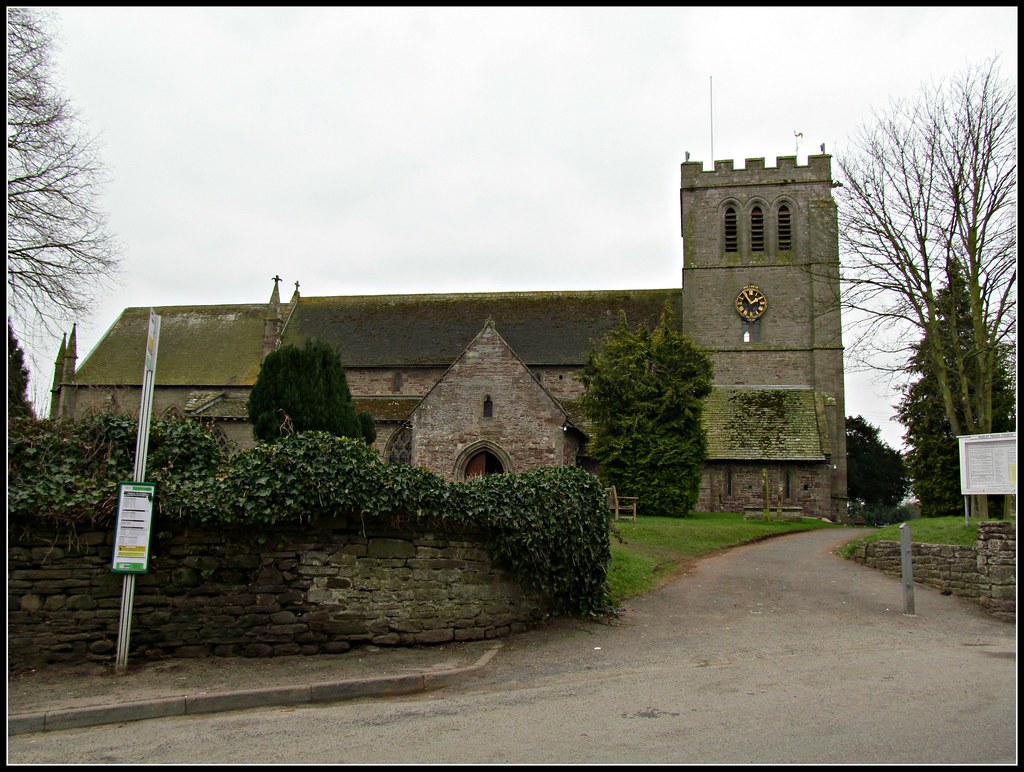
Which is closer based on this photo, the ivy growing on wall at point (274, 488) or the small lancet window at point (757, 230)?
the ivy growing on wall at point (274, 488)

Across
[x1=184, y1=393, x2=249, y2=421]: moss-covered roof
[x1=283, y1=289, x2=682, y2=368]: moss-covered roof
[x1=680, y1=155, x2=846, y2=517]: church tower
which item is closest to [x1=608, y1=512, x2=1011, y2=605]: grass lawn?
[x1=680, y1=155, x2=846, y2=517]: church tower

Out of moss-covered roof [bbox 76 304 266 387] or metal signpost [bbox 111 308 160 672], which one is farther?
moss-covered roof [bbox 76 304 266 387]

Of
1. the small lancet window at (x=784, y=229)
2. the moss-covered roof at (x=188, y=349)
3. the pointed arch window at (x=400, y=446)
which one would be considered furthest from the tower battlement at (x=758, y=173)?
the moss-covered roof at (x=188, y=349)

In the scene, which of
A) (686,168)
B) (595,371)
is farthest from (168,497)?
(686,168)

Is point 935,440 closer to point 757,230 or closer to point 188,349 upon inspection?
point 757,230

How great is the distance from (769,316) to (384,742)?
32.6 meters

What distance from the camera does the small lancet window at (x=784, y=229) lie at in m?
36.7

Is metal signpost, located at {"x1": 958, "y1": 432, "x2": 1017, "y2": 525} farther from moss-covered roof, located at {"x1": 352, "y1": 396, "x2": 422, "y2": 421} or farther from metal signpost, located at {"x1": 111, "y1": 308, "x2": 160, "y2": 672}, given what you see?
→ moss-covered roof, located at {"x1": 352, "y1": 396, "x2": 422, "y2": 421}

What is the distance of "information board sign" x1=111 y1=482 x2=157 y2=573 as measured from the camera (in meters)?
8.67

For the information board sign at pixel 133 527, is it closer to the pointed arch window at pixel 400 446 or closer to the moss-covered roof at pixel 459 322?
the pointed arch window at pixel 400 446

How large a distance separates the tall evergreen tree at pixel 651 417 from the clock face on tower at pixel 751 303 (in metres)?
7.81

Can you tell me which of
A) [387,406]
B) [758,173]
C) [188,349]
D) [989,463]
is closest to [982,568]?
[989,463]

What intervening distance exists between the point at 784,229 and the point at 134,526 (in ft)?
112

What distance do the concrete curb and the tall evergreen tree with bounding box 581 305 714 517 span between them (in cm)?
1946
